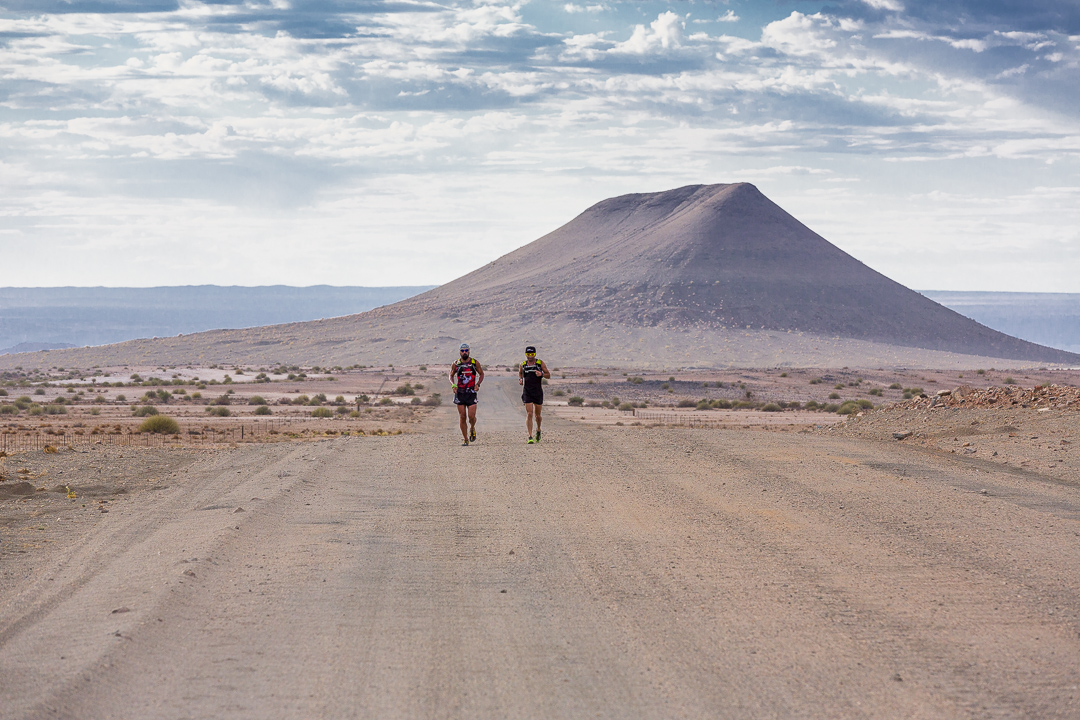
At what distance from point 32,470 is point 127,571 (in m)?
9.19

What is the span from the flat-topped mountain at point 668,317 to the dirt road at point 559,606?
304 feet

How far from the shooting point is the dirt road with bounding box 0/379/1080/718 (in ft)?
17.6

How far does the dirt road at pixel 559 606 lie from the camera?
212 inches

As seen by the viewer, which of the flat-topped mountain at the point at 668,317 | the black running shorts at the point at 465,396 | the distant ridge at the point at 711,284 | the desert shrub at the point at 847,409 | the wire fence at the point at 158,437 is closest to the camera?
the black running shorts at the point at 465,396

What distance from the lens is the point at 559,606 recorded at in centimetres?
707

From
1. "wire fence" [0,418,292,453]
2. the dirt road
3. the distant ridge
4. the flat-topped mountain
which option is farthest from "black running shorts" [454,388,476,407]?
the distant ridge

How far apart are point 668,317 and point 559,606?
11674 centimetres

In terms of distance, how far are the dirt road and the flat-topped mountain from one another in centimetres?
9254

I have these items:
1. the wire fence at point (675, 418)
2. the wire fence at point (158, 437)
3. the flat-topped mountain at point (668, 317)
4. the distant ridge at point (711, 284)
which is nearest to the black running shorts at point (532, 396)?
the wire fence at point (158, 437)

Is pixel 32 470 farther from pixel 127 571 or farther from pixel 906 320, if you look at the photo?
pixel 906 320

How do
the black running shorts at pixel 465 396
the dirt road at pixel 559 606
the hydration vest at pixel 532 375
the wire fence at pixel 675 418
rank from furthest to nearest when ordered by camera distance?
the wire fence at pixel 675 418 → the hydration vest at pixel 532 375 → the black running shorts at pixel 465 396 → the dirt road at pixel 559 606

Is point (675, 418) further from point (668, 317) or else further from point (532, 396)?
point (668, 317)

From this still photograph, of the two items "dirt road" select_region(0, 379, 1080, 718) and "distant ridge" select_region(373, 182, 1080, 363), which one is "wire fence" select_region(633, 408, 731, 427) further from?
"distant ridge" select_region(373, 182, 1080, 363)

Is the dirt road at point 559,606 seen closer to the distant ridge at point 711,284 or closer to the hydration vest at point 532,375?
the hydration vest at point 532,375
